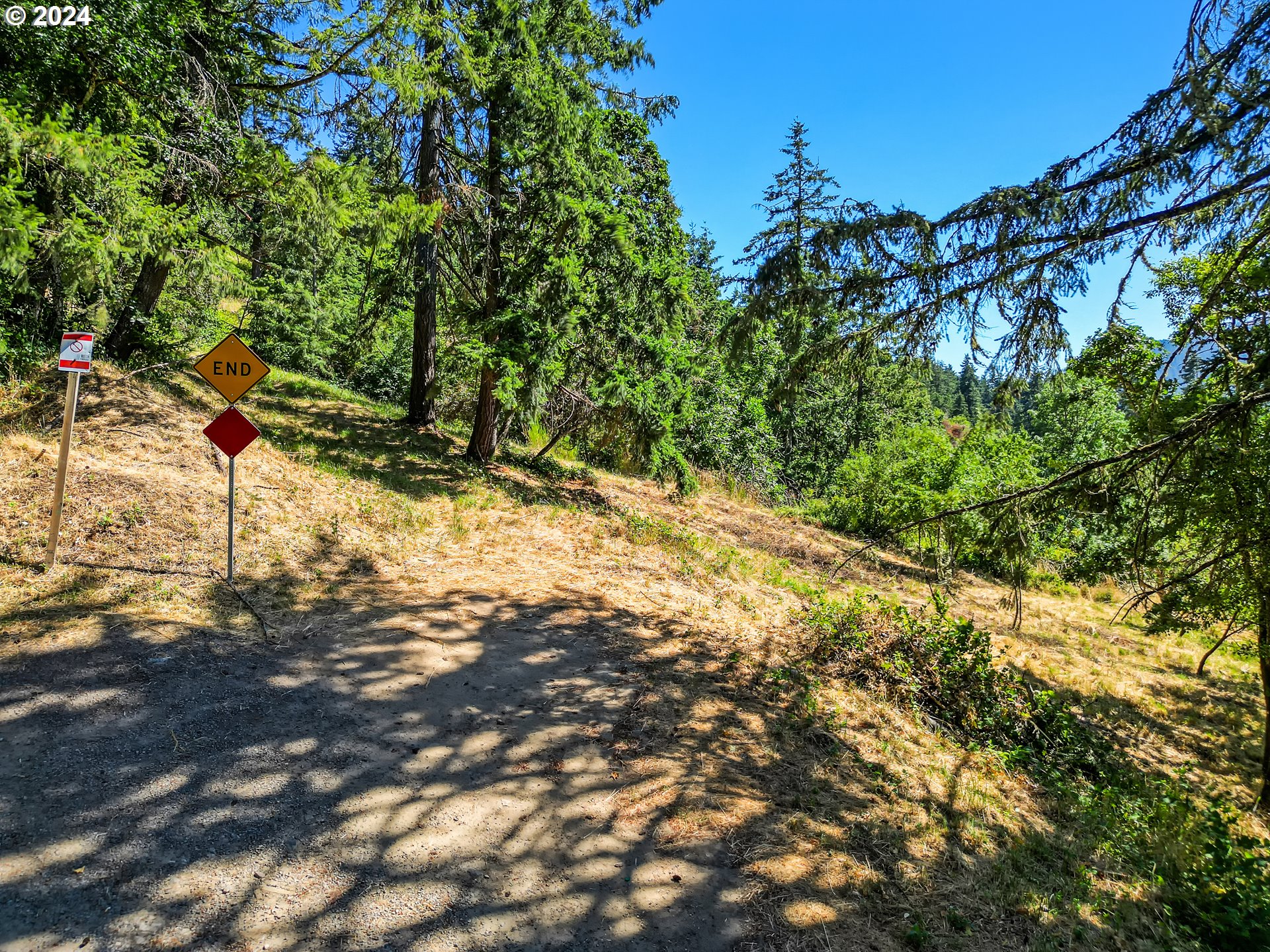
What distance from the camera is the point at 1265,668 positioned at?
26.6 feet

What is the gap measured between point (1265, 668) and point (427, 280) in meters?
14.8

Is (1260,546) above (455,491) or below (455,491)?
above

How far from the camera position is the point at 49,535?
18.9 ft

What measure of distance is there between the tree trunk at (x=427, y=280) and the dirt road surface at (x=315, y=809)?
25.5ft

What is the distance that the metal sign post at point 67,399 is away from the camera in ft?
18.2

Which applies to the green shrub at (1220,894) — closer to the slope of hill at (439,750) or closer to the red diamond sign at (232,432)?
the slope of hill at (439,750)

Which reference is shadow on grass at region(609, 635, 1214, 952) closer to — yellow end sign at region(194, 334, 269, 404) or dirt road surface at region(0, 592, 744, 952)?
dirt road surface at region(0, 592, 744, 952)

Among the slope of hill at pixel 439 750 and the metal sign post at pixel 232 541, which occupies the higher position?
the metal sign post at pixel 232 541

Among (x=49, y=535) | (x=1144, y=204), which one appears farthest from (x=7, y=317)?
(x=1144, y=204)

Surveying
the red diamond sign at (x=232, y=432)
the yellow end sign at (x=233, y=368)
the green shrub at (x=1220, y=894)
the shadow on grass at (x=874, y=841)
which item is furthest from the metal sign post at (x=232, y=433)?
the green shrub at (x=1220, y=894)

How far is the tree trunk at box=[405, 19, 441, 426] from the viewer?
10609mm

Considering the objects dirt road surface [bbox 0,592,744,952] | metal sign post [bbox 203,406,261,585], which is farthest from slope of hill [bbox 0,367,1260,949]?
metal sign post [bbox 203,406,261,585]

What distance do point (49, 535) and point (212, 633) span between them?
215 cm

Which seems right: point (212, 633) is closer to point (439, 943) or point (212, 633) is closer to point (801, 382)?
point (439, 943)
